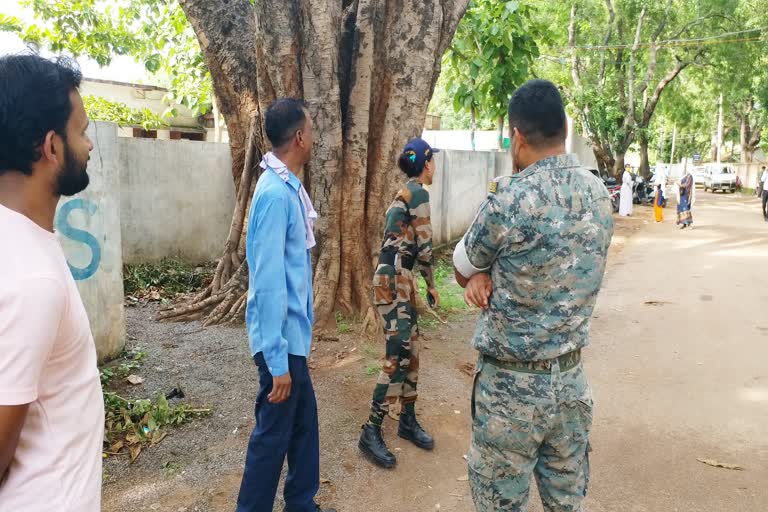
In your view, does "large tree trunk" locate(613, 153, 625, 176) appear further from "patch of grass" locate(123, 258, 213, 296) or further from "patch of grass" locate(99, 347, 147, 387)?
"patch of grass" locate(99, 347, 147, 387)

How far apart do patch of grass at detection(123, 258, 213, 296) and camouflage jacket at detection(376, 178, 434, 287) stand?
175 inches

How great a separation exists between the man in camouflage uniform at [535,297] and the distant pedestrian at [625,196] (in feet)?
58.7

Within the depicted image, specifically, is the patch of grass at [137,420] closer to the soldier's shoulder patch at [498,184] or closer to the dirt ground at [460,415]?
the dirt ground at [460,415]

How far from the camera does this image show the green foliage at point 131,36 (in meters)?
9.95

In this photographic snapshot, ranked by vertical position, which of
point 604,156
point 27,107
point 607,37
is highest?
point 607,37

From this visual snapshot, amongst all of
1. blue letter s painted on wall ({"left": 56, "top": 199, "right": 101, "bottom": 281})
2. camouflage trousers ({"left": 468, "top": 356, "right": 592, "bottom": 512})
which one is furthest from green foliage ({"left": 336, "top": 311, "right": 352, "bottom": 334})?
camouflage trousers ({"left": 468, "top": 356, "right": 592, "bottom": 512})

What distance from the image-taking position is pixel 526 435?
6.66 feet

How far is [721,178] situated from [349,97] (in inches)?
1372

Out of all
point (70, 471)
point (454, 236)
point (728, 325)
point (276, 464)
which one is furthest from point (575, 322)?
point (454, 236)

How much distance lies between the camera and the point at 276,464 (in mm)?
2521

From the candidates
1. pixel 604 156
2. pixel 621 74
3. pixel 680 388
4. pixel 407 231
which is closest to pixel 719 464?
pixel 680 388

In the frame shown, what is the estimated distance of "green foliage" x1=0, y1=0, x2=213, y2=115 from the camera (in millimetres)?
9949

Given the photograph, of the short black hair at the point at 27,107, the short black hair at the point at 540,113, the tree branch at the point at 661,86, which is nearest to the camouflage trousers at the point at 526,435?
the short black hair at the point at 540,113

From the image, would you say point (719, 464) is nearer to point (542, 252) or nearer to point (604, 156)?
point (542, 252)
